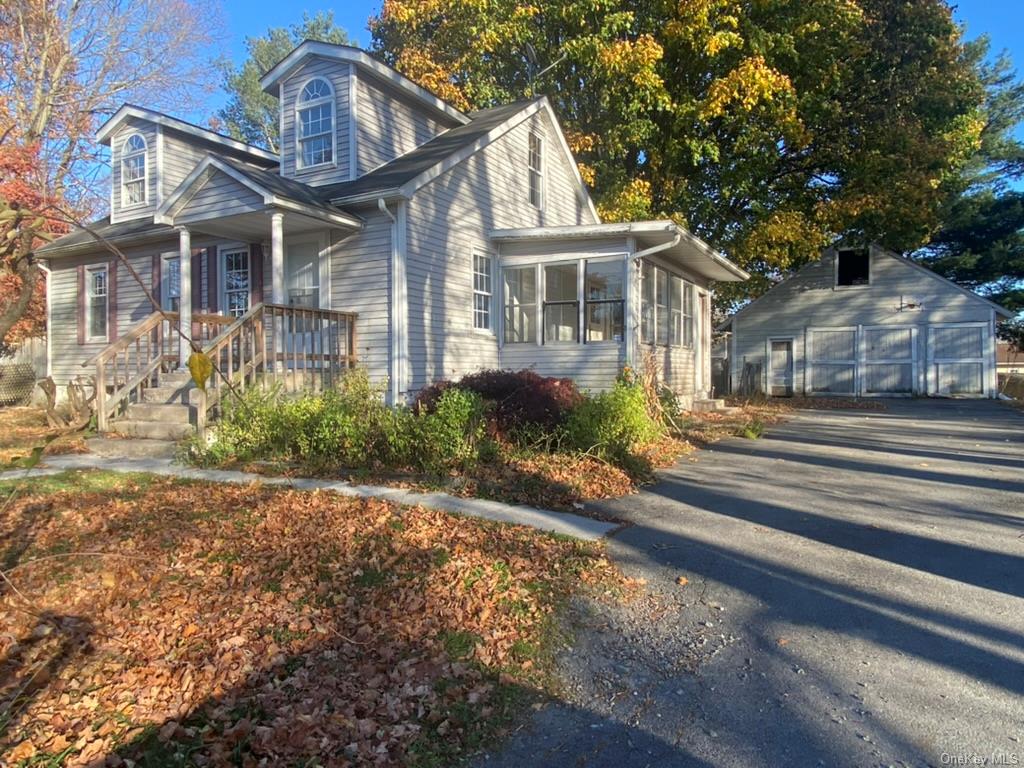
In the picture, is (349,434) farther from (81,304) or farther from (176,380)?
(81,304)

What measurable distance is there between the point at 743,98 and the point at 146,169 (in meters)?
14.6

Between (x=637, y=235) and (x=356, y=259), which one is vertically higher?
(x=637, y=235)

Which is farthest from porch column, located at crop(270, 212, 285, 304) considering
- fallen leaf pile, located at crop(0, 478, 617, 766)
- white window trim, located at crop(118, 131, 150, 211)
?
white window trim, located at crop(118, 131, 150, 211)

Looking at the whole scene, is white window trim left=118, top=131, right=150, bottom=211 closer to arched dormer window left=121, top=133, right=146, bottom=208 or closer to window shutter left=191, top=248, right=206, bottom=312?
arched dormer window left=121, top=133, right=146, bottom=208

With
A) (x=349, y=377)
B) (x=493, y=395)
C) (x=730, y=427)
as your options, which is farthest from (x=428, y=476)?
(x=730, y=427)

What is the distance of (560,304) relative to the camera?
1298cm

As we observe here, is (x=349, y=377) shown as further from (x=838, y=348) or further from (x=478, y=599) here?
(x=838, y=348)

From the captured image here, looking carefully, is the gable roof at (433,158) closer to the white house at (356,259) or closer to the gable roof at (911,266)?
the white house at (356,259)

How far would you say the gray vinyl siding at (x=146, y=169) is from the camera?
47.5 ft

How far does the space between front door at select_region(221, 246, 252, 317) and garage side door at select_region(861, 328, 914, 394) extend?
803 inches

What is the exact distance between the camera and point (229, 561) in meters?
4.37

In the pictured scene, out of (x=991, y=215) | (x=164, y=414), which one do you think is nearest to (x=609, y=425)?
(x=164, y=414)

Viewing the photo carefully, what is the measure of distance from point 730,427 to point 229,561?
10.5 metres

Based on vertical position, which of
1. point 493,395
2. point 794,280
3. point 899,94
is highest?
point 899,94
